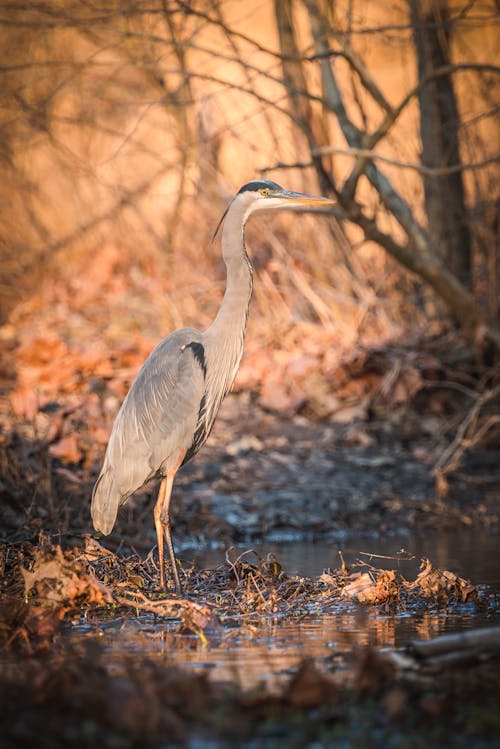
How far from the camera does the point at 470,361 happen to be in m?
9.09

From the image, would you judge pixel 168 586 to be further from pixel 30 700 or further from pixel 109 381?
pixel 109 381

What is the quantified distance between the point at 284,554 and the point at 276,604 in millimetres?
1943

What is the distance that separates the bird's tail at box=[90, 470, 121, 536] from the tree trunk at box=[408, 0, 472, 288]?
4854mm

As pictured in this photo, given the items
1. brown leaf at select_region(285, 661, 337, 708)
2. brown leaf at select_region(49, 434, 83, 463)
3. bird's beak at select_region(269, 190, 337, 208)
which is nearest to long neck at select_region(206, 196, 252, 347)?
bird's beak at select_region(269, 190, 337, 208)

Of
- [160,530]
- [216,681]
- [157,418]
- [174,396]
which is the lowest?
[216,681]

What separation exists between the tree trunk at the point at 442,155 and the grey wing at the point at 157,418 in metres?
4.42

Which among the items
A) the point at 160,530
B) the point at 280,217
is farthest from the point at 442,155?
the point at 160,530

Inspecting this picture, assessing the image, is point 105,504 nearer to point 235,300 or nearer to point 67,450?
point 235,300

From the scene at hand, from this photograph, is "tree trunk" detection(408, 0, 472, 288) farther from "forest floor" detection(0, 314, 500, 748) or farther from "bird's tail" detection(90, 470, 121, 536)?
"bird's tail" detection(90, 470, 121, 536)

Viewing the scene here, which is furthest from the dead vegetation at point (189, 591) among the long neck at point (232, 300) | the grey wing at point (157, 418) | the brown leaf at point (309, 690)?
the long neck at point (232, 300)

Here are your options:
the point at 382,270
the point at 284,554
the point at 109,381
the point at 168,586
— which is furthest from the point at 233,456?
the point at 168,586

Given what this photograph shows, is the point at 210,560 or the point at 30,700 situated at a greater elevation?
the point at 210,560

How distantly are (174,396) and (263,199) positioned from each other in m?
1.22

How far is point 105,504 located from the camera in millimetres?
5359
